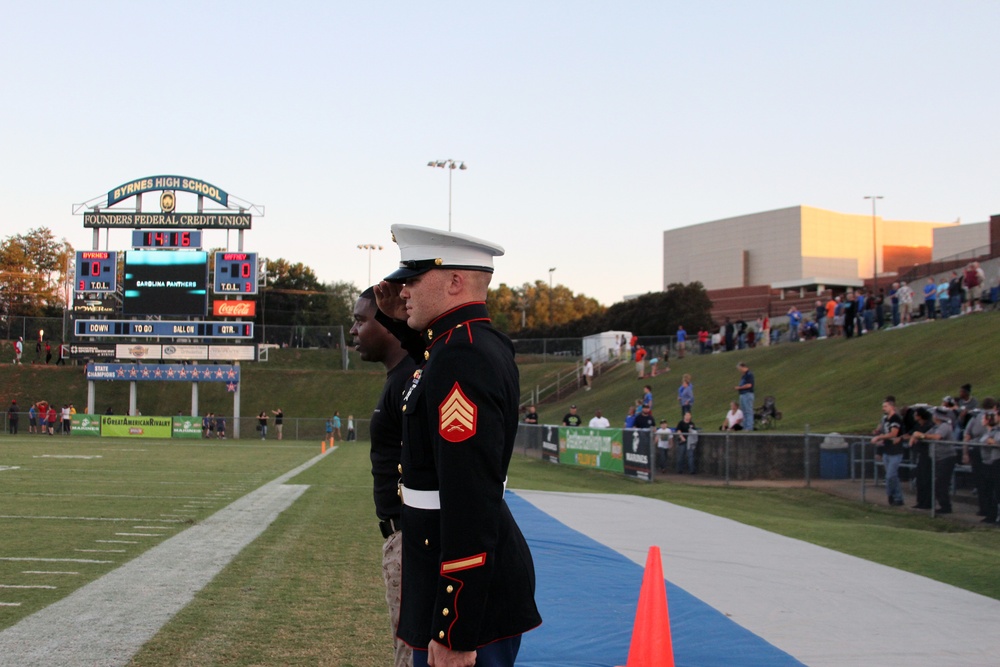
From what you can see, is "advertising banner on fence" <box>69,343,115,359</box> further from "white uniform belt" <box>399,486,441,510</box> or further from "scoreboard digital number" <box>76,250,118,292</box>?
"white uniform belt" <box>399,486,441,510</box>

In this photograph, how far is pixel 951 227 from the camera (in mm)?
83000

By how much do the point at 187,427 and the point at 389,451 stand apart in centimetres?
4534

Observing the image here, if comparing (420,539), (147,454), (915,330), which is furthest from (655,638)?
(915,330)

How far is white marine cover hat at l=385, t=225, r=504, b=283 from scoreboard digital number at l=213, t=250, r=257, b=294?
45865mm

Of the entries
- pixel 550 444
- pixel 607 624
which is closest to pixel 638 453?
pixel 550 444

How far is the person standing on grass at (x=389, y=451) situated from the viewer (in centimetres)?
403

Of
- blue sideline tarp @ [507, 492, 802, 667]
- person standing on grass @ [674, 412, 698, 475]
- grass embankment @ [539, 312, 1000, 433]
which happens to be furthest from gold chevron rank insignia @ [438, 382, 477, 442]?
grass embankment @ [539, 312, 1000, 433]

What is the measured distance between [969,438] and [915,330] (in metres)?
19.8

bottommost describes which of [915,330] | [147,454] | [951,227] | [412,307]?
[147,454]

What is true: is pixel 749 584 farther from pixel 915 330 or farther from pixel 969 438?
pixel 915 330

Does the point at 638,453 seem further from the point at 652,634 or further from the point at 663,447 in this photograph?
the point at 652,634

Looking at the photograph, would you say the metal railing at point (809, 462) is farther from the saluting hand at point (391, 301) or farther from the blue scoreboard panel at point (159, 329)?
the blue scoreboard panel at point (159, 329)

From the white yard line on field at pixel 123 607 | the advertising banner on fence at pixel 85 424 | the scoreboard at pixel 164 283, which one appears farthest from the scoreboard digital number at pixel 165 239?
the white yard line on field at pixel 123 607

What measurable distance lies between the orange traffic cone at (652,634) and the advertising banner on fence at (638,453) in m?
16.0
